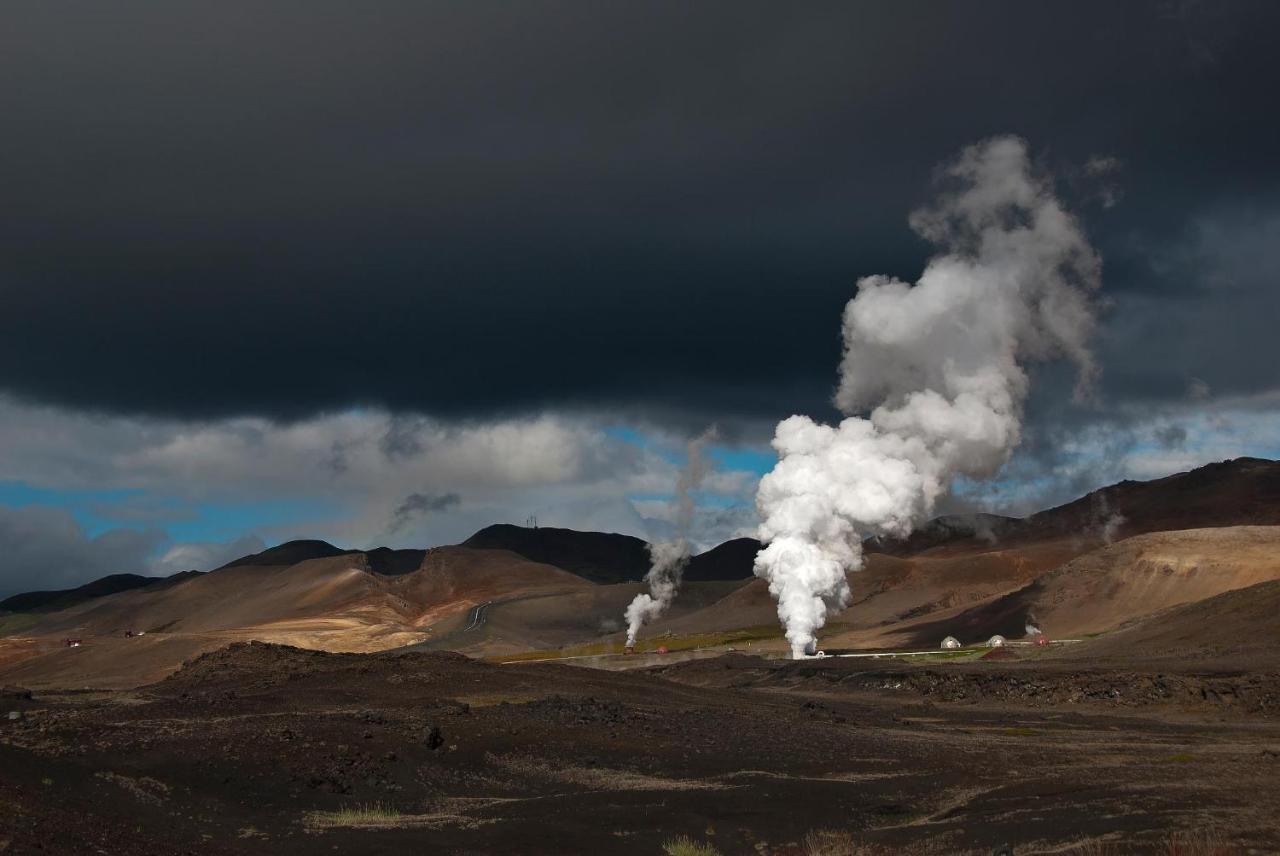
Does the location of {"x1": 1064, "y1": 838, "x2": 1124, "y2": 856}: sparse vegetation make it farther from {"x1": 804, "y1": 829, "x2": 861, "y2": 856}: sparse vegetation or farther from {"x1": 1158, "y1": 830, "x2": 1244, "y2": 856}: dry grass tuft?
{"x1": 804, "y1": 829, "x2": 861, "y2": 856}: sparse vegetation

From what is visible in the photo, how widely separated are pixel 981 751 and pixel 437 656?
4774 centimetres

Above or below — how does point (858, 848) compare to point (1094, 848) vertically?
below

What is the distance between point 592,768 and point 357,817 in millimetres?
12023

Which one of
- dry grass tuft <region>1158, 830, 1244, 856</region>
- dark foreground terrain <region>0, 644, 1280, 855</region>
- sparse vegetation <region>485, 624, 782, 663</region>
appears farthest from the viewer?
sparse vegetation <region>485, 624, 782, 663</region>

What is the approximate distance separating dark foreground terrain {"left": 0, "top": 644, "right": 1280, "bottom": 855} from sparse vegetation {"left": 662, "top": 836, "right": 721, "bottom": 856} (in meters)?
0.47

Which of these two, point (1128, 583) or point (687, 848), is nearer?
point (687, 848)

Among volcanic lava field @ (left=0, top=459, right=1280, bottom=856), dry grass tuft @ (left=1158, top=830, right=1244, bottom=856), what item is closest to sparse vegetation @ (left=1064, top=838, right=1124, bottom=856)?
volcanic lava field @ (left=0, top=459, right=1280, bottom=856)

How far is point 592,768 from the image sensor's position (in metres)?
47.4

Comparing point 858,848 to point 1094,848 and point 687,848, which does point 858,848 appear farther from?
point 1094,848

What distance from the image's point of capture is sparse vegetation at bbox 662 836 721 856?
30.5 meters

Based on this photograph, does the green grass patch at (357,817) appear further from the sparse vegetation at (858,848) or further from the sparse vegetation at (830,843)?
the sparse vegetation at (858,848)

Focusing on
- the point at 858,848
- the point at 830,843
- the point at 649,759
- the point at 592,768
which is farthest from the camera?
the point at 649,759

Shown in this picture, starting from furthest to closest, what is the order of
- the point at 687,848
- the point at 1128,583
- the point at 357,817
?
the point at 1128,583, the point at 357,817, the point at 687,848

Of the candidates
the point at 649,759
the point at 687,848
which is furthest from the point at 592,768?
the point at 687,848
